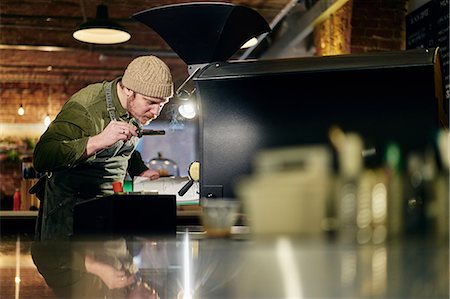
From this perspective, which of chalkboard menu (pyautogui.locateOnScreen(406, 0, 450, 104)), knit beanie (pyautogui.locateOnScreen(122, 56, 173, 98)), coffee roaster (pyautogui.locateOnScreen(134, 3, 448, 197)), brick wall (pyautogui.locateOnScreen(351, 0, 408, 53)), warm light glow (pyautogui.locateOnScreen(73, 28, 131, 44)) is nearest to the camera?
coffee roaster (pyautogui.locateOnScreen(134, 3, 448, 197))

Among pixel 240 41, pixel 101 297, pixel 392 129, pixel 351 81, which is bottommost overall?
pixel 101 297

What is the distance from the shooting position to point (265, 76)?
1265 millimetres

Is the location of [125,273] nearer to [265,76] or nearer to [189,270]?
[189,270]

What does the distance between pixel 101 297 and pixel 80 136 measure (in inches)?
60.8

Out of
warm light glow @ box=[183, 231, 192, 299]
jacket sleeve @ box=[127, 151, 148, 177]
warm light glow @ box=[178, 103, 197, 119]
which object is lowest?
warm light glow @ box=[183, 231, 192, 299]

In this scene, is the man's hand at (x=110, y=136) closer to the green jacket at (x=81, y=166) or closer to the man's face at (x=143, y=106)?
the green jacket at (x=81, y=166)

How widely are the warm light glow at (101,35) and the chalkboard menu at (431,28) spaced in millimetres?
1920

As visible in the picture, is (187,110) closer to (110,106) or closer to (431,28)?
(110,106)

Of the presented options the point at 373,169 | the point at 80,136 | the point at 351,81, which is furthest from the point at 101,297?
the point at 80,136

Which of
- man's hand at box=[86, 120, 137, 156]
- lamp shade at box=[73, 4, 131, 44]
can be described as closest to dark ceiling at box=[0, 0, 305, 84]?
lamp shade at box=[73, 4, 131, 44]

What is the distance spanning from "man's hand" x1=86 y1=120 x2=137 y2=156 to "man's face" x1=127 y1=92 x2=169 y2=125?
→ 0.24 m

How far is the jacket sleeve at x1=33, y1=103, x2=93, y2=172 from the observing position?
187cm

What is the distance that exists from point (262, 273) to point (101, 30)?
420cm

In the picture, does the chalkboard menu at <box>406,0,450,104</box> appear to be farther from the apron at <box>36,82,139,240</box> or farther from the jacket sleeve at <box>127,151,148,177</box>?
the apron at <box>36,82,139,240</box>
